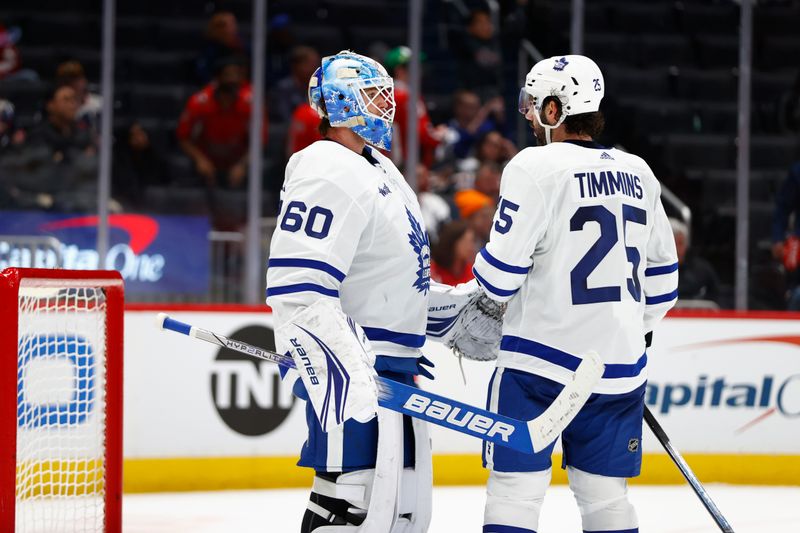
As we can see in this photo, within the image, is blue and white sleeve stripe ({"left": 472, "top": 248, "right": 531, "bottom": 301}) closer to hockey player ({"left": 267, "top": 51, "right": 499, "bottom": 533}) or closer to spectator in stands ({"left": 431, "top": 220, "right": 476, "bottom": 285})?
hockey player ({"left": 267, "top": 51, "right": 499, "bottom": 533})

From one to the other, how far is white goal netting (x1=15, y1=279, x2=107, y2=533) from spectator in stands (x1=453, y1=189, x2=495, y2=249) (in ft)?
8.05

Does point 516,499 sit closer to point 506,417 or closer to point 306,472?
point 506,417

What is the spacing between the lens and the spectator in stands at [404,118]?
6621 mm

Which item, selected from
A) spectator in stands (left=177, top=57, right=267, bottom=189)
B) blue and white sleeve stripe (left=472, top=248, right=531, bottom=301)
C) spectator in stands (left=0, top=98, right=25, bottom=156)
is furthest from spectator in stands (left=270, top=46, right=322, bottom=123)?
blue and white sleeve stripe (left=472, top=248, right=531, bottom=301)

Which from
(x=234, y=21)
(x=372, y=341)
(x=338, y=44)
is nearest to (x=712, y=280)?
(x=338, y=44)

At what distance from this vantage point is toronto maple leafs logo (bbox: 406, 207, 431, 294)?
106 inches

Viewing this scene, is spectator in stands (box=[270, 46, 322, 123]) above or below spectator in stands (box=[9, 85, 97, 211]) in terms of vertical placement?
above

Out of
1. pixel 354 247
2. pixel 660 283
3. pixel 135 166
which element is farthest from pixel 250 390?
pixel 354 247

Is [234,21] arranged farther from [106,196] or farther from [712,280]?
[712,280]

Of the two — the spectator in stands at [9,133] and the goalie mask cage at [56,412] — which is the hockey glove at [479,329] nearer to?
the goalie mask cage at [56,412]

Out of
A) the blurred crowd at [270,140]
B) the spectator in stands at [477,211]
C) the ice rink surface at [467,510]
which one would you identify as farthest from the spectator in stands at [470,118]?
the ice rink surface at [467,510]

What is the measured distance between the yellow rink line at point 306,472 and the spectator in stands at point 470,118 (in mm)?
1992

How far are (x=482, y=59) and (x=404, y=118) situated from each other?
65cm

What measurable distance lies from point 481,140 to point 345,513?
4.52 metres
